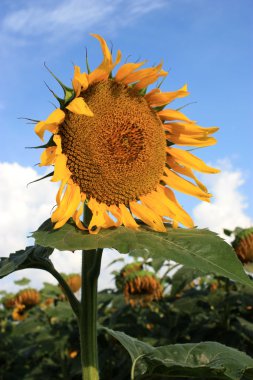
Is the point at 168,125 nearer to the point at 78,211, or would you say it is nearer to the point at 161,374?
the point at 78,211

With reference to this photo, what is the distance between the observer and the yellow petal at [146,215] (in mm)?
1946

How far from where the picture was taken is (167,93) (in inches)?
81.3

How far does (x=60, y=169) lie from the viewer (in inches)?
73.2

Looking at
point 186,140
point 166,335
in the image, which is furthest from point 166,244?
point 166,335

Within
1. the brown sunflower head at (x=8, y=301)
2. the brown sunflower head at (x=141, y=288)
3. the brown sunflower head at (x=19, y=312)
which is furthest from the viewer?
the brown sunflower head at (x=8, y=301)

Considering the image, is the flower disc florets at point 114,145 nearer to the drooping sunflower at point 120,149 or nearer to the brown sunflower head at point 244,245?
the drooping sunflower at point 120,149

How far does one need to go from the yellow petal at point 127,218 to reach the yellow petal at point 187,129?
14.8 inches

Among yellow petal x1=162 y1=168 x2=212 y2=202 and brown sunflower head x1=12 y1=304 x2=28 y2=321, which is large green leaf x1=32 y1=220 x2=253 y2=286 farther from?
brown sunflower head x1=12 y1=304 x2=28 y2=321

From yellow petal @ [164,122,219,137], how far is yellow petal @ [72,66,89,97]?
40cm

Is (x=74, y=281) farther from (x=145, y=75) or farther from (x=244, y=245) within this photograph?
(x=145, y=75)

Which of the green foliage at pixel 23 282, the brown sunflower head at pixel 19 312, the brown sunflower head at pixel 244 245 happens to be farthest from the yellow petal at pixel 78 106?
the green foliage at pixel 23 282

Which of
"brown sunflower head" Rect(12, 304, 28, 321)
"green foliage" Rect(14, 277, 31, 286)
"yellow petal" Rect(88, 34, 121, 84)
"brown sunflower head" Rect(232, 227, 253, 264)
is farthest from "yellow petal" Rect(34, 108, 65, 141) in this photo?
"green foliage" Rect(14, 277, 31, 286)

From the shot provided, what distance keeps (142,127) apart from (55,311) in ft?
9.10

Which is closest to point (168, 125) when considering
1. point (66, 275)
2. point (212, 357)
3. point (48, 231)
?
point (48, 231)
